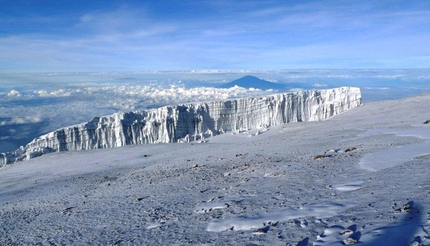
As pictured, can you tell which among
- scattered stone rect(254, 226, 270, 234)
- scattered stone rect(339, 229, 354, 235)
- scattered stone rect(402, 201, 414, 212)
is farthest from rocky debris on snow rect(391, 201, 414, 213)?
scattered stone rect(254, 226, 270, 234)

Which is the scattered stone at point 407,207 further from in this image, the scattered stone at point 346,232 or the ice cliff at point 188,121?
the ice cliff at point 188,121

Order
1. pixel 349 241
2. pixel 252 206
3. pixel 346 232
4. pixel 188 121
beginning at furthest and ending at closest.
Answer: pixel 188 121 < pixel 252 206 < pixel 346 232 < pixel 349 241

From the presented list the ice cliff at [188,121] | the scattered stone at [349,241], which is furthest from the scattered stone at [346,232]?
the ice cliff at [188,121]

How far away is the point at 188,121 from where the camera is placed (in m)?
39.4

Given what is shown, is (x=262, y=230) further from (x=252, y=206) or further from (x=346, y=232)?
(x=252, y=206)

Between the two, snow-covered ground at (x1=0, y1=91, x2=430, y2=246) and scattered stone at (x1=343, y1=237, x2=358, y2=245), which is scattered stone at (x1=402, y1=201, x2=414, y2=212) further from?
scattered stone at (x1=343, y1=237, x2=358, y2=245)

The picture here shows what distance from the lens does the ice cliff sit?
33781mm

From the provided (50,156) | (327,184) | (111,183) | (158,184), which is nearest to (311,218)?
(327,184)

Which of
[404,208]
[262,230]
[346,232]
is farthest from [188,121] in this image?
[346,232]

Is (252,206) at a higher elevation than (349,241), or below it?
below

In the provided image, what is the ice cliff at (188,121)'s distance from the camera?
33.8 metres

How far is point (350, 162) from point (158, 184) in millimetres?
6213

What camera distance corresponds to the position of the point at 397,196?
22.2ft

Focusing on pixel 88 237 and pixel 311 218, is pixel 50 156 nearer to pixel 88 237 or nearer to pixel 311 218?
pixel 88 237
